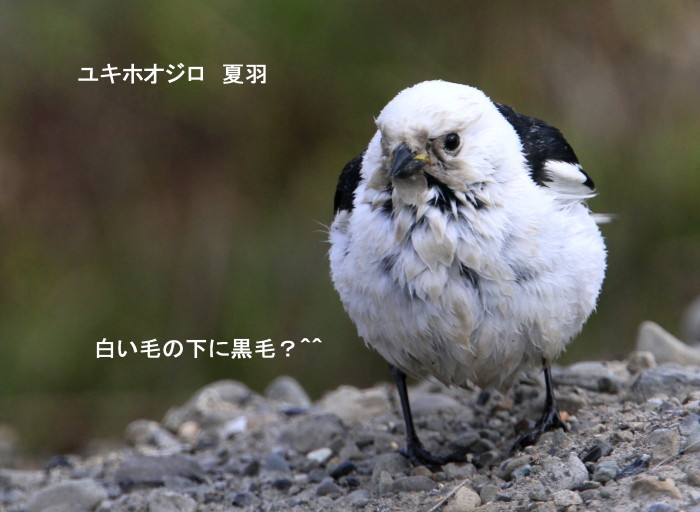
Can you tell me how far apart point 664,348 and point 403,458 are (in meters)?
Answer: 1.57

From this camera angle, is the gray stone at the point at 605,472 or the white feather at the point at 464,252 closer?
the gray stone at the point at 605,472

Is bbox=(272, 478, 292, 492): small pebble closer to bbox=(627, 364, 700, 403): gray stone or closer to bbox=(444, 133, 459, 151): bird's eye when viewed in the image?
bbox=(627, 364, 700, 403): gray stone

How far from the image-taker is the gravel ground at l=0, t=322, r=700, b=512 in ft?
13.2

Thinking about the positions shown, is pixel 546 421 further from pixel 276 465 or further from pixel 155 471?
pixel 155 471

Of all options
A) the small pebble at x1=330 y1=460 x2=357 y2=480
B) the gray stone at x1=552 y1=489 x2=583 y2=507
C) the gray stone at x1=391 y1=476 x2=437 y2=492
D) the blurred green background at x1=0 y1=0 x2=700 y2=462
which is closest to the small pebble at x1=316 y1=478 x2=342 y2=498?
the small pebble at x1=330 y1=460 x2=357 y2=480

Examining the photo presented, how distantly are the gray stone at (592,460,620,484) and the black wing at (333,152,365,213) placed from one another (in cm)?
153

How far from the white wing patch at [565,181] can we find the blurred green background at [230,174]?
331 centimetres

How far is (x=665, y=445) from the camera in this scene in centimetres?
404

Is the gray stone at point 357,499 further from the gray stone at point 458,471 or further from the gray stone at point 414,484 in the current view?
the gray stone at point 458,471

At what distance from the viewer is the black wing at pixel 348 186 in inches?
191

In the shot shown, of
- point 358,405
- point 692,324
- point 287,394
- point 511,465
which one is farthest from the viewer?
point 692,324

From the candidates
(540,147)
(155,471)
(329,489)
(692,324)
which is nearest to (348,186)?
(540,147)

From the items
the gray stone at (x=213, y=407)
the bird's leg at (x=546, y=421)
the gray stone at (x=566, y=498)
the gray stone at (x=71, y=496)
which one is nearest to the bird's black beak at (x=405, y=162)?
the bird's leg at (x=546, y=421)

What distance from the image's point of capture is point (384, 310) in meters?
4.40
